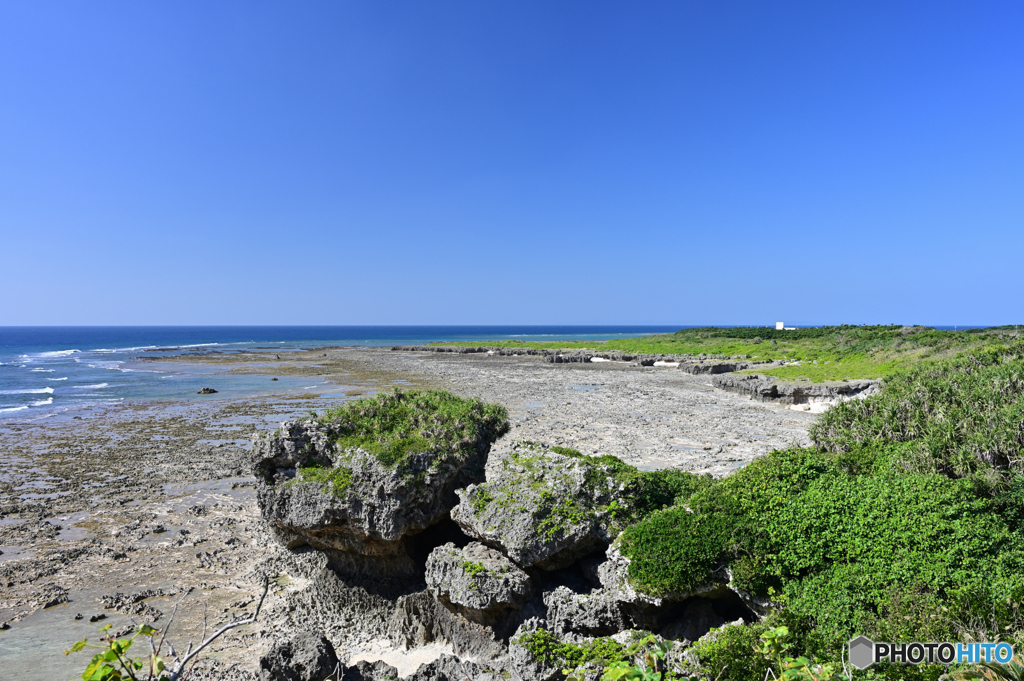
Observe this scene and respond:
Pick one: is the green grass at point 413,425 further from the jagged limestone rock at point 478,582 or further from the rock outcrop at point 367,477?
the jagged limestone rock at point 478,582

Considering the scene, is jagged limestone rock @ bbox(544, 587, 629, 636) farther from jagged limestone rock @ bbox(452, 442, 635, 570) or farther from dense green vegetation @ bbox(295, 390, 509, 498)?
dense green vegetation @ bbox(295, 390, 509, 498)

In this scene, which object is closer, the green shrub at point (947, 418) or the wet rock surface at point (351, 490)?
the green shrub at point (947, 418)

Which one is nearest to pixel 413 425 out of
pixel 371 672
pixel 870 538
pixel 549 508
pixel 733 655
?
pixel 549 508

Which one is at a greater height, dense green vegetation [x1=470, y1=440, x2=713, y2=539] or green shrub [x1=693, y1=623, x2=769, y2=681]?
dense green vegetation [x1=470, y1=440, x2=713, y2=539]

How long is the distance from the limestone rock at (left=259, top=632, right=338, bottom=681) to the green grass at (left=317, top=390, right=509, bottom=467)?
332cm

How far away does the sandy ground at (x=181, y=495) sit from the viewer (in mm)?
10844

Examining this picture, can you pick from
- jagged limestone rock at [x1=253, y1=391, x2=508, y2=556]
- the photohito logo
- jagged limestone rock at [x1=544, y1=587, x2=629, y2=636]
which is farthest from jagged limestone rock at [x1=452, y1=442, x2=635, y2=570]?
the photohito logo

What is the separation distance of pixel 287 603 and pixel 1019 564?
12.7m

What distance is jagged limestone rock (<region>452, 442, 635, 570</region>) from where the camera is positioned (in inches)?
361

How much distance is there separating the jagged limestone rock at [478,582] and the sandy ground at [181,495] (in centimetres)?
153

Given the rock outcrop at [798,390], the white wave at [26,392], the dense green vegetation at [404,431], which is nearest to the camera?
the dense green vegetation at [404,431]

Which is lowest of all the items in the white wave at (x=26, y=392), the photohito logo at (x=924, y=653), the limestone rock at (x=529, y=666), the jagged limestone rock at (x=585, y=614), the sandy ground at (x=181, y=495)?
the sandy ground at (x=181, y=495)

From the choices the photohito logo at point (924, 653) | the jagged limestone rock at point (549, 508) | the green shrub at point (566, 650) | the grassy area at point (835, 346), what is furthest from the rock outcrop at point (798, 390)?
the photohito logo at point (924, 653)

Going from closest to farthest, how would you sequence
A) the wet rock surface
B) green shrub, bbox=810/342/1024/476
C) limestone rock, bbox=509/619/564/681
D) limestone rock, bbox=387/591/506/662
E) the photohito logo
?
the photohito logo → limestone rock, bbox=509/619/564/681 → green shrub, bbox=810/342/1024/476 → limestone rock, bbox=387/591/506/662 → the wet rock surface
